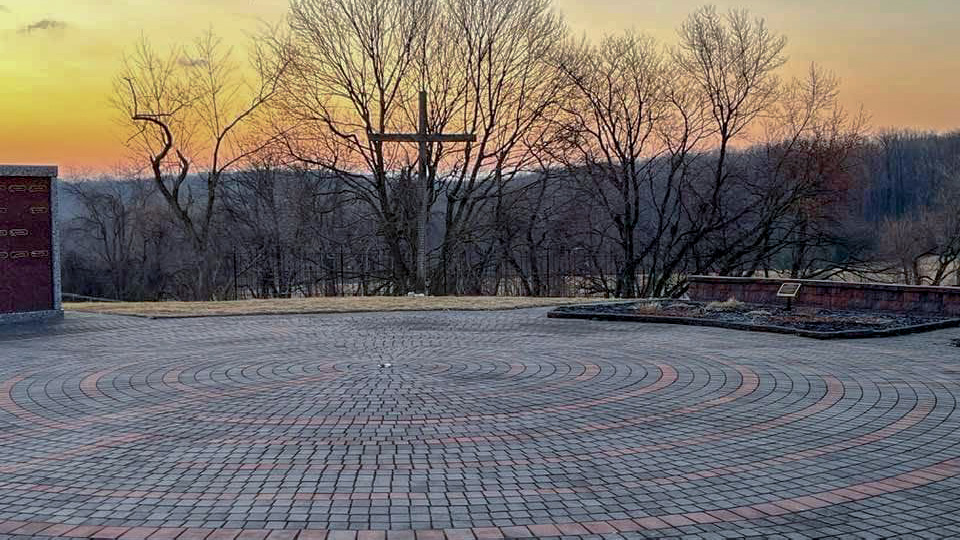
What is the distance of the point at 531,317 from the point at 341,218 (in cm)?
1661

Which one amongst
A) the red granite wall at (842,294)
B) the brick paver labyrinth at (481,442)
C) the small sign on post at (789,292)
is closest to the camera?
the brick paver labyrinth at (481,442)

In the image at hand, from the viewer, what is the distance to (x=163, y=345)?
10.3 metres

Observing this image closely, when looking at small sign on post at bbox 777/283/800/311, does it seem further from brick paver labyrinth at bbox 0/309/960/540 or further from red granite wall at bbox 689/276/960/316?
brick paver labyrinth at bbox 0/309/960/540

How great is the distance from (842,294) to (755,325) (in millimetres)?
3315

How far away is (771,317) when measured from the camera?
40.7 feet

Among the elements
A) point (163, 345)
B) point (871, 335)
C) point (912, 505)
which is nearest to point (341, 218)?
point (163, 345)

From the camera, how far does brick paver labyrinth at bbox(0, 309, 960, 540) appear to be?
3949 millimetres

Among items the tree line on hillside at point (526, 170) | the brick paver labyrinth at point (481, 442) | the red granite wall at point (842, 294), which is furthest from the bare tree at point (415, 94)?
the brick paver labyrinth at point (481, 442)

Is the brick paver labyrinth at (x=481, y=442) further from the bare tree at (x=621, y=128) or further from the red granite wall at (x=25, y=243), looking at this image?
the bare tree at (x=621, y=128)

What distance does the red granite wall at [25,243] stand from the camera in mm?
12531

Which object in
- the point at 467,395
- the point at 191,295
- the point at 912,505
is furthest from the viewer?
the point at 191,295

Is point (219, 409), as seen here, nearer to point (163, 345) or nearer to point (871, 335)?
point (163, 345)

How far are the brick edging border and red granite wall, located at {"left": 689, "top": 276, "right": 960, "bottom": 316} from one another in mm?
918

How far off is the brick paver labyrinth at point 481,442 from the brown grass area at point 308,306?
452cm
